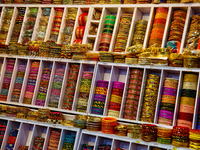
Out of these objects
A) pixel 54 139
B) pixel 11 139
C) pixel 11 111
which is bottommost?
pixel 11 139

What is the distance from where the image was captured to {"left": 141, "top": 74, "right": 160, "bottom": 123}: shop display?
378 cm

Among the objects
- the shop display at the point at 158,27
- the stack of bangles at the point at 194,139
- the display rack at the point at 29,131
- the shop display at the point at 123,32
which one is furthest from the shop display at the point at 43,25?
the stack of bangles at the point at 194,139

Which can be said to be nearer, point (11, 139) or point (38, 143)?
point (38, 143)

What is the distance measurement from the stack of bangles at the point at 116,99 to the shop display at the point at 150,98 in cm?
39

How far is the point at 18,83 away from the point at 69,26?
1.33 metres

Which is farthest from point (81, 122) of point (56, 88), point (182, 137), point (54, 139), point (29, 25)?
point (29, 25)

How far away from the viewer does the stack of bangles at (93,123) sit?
3.86m

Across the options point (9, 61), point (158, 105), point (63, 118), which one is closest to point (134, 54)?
point (158, 105)

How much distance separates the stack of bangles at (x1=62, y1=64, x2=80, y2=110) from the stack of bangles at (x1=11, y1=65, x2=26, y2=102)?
0.90 metres

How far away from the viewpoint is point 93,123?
386 cm

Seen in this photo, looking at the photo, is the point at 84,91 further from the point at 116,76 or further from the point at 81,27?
the point at 81,27

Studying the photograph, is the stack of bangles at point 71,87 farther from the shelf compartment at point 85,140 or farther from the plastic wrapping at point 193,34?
the plastic wrapping at point 193,34

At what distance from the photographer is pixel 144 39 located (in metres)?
4.20

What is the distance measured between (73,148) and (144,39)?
6.42 feet
